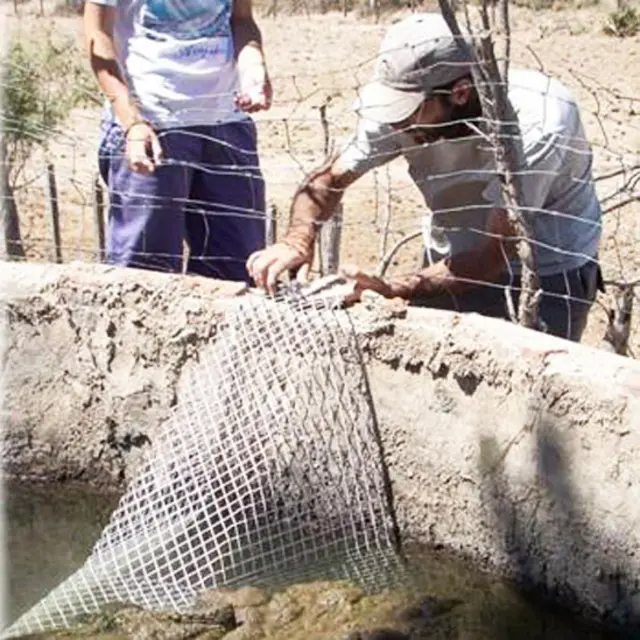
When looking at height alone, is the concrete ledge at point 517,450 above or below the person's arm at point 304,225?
below

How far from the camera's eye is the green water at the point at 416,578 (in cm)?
377

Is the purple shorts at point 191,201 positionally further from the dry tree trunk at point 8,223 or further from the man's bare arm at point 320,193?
the dry tree trunk at point 8,223

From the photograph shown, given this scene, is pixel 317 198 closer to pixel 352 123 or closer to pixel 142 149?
pixel 142 149

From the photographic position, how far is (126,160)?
14.1ft

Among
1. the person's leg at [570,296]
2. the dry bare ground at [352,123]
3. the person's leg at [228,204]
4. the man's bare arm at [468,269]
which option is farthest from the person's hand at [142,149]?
the person's leg at [570,296]

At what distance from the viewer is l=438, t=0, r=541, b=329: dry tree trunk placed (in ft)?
11.8

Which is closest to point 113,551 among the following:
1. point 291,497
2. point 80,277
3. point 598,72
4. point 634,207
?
point 291,497

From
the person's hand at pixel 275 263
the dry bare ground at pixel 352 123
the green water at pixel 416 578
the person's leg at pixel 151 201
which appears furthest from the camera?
the dry bare ground at pixel 352 123

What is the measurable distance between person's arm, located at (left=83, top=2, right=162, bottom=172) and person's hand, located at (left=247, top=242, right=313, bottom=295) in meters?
0.40

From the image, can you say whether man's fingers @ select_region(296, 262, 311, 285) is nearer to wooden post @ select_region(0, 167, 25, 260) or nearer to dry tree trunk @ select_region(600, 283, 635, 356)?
dry tree trunk @ select_region(600, 283, 635, 356)

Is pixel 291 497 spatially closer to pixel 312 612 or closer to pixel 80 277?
pixel 312 612

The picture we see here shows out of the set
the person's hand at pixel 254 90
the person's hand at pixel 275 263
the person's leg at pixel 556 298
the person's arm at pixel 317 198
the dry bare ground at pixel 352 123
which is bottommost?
the dry bare ground at pixel 352 123

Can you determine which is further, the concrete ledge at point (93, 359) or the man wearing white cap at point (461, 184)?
the concrete ledge at point (93, 359)

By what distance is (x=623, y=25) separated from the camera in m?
17.5
